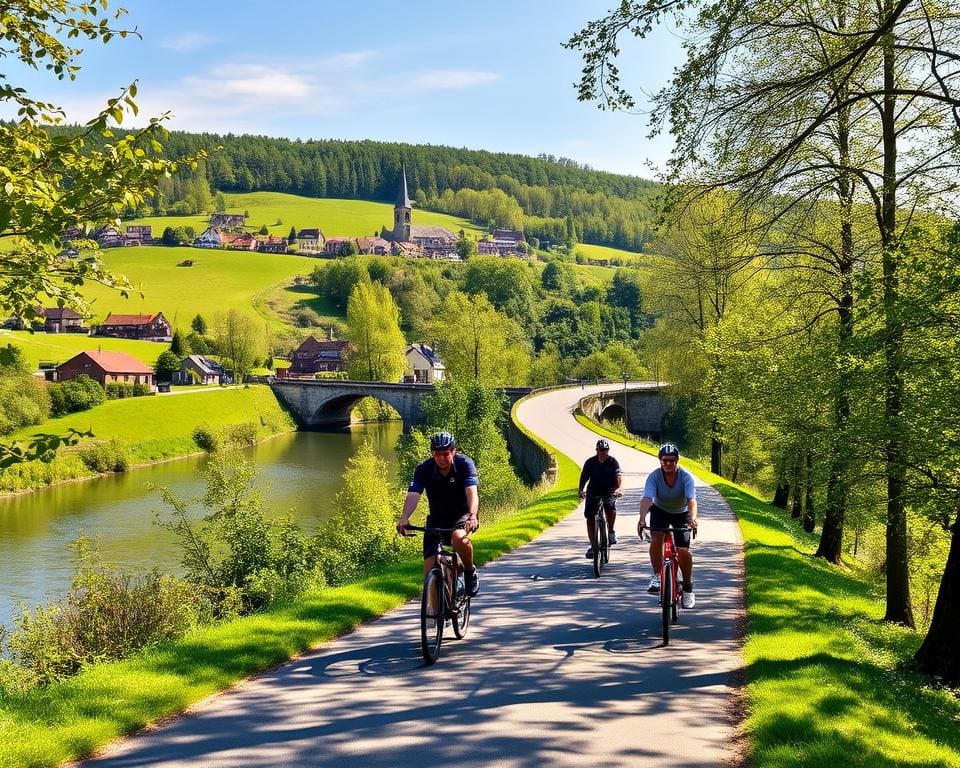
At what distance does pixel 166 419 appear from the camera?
61000mm

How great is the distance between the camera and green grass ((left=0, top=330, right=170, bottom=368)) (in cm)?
7744

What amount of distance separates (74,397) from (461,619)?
57.3m

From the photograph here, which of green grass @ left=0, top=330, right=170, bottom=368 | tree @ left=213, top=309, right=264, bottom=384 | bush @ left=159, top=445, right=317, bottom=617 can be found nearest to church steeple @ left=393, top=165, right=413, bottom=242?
tree @ left=213, top=309, right=264, bottom=384

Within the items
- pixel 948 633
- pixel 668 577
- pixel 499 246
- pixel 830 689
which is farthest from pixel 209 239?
pixel 830 689

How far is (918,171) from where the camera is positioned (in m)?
11.0

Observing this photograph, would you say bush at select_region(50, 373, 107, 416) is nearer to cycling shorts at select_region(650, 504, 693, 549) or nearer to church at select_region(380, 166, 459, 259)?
cycling shorts at select_region(650, 504, 693, 549)

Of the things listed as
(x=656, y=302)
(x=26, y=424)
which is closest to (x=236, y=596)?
(x=656, y=302)

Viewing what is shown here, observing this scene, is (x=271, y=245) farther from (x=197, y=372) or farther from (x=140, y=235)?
(x=197, y=372)

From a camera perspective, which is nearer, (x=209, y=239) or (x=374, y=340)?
(x=374, y=340)

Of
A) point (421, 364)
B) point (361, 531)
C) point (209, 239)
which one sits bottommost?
point (361, 531)

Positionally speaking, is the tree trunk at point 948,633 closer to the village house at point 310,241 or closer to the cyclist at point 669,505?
the cyclist at point 669,505

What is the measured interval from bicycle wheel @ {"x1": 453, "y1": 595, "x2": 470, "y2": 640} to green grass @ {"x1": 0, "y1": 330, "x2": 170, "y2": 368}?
74.0 meters

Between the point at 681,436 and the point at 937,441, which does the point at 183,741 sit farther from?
the point at 681,436

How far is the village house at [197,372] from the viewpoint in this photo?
84.6 meters
